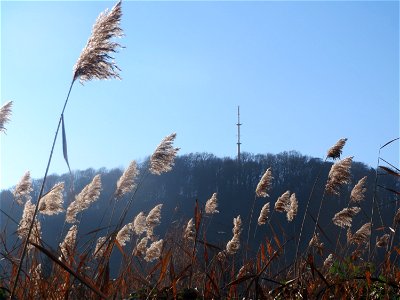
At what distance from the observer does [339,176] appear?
498 cm

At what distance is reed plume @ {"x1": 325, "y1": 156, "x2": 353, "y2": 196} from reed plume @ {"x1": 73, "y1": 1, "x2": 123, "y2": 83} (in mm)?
2626

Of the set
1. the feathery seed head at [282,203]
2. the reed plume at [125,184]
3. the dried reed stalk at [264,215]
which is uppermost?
the reed plume at [125,184]

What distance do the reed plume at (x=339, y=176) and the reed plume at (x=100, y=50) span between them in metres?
2.63

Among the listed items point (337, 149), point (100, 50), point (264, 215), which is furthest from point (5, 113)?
point (264, 215)

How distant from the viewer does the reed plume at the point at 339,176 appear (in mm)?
4945

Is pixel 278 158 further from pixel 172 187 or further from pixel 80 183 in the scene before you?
pixel 80 183

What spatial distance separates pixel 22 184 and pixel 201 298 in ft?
8.90

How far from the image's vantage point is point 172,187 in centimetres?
3122

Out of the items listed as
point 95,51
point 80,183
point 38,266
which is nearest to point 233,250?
point 38,266

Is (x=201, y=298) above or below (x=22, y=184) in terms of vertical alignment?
below

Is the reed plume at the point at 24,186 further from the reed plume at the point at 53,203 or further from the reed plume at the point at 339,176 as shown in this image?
the reed plume at the point at 339,176

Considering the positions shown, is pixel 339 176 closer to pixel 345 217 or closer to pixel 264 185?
pixel 345 217

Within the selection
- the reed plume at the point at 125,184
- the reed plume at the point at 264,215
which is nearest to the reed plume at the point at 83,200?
the reed plume at the point at 125,184

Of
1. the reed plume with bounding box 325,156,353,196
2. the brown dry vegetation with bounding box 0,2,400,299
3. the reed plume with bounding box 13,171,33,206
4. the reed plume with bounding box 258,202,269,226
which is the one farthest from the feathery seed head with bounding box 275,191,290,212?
the reed plume with bounding box 13,171,33,206
